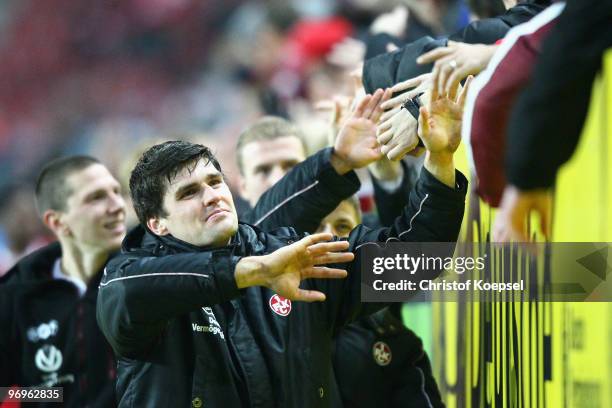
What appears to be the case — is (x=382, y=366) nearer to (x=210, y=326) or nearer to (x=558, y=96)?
(x=210, y=326)

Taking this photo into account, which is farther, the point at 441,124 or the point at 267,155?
the point at 267,155

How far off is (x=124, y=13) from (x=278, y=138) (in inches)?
155

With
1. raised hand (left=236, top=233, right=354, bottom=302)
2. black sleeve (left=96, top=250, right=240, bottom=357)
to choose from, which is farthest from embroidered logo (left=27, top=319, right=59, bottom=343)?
raised hand (left=236, top=233, right=354, bottom=302)

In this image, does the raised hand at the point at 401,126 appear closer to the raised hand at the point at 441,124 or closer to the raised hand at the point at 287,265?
the raised hand at the point at 441,124

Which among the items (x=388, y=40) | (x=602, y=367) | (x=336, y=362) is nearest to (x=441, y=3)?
(x=388, y=40)

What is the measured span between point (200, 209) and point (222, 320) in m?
0.31

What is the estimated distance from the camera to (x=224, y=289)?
2354 mm

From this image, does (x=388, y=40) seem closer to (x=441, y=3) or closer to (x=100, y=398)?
(x=441, y=3)

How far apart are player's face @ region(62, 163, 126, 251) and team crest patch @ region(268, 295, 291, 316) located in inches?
45.8

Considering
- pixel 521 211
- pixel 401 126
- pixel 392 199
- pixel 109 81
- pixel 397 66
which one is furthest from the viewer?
pixel 109 81

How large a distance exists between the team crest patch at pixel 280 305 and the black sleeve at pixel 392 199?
77cm

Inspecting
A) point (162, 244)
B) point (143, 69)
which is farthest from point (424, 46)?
point (143, 69)

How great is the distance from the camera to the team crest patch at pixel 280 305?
267cm

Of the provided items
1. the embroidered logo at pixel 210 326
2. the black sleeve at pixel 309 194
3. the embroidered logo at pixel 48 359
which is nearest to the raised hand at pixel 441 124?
the black sleeve at pixel 309 194
